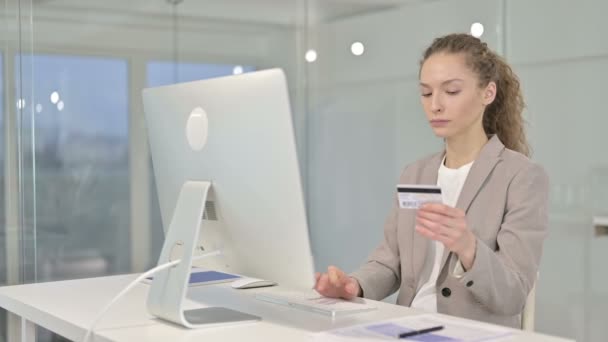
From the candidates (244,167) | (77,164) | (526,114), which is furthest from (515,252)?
(77,164)

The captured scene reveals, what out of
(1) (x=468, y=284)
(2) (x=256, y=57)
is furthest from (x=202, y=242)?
(2) (x=256, y=57)

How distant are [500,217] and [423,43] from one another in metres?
2.12

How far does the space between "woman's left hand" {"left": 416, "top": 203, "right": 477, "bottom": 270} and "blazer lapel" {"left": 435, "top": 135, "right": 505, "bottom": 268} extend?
0.28m

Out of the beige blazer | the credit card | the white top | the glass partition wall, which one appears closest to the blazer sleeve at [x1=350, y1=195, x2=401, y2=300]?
the beige blazer

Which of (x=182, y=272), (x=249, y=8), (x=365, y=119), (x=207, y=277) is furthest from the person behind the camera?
(x=365, y=119)

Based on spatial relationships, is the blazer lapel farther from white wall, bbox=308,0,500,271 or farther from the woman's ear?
white wall, bbox=308,0,500,271

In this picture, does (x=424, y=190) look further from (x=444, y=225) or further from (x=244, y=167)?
(x=244, y=167)

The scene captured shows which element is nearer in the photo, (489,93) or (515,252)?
(515,252)

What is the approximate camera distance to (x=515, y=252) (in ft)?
6.73

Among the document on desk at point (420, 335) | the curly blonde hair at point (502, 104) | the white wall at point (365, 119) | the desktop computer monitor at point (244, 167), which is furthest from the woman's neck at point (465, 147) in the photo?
the white wall at point (365, 119)

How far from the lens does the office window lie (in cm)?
353

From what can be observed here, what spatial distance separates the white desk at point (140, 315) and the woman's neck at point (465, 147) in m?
0.49

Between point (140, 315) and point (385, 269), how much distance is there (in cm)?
72

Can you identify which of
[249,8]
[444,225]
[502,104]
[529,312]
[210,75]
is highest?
[249,8]
